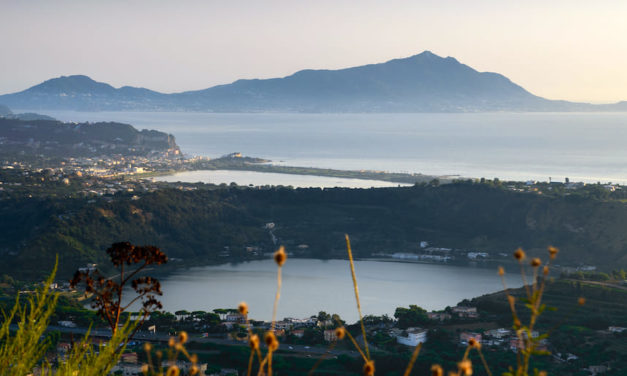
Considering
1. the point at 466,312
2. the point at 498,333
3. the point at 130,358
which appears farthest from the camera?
the point at 466,312

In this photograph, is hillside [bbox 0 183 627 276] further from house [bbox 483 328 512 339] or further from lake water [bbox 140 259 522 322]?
house [bbox 483 328 512 339]

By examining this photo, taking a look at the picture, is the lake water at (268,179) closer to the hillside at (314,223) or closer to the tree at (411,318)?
the hillside at (314,223)

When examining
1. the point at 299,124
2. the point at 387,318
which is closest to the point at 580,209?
the point at 387,318

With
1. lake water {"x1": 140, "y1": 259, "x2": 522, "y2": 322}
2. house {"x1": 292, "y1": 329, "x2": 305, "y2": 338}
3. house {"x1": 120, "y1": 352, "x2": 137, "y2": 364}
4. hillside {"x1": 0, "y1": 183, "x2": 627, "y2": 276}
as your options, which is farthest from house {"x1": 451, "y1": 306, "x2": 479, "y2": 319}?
hillside {"x1": 0, "y1": 183, "x2": 627, "y2": 276}

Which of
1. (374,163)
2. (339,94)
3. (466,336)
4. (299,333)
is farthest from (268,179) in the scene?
(339,94)

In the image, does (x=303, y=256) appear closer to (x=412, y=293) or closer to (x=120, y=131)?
(x=412, y=293)

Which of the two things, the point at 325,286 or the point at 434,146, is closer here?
the point at 325,286

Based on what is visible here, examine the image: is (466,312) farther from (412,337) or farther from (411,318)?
(412,337)

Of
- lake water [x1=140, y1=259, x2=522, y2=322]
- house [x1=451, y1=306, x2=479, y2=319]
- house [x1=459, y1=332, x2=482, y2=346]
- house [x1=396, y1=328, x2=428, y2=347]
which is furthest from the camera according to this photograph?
lake water [x1=140, y1=259, x2=522, y2=322]
